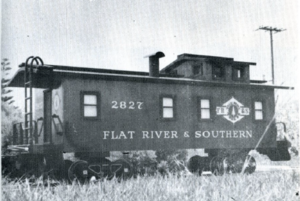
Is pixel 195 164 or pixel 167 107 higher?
pixel 167 107

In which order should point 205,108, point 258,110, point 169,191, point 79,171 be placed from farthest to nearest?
point 258,110
point 205,108
point 79,171
point 169,191

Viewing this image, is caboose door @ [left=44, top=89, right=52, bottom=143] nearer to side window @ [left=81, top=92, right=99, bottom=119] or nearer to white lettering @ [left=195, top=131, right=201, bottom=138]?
side window @ [left=81, top=92, right=99, bottom=119]

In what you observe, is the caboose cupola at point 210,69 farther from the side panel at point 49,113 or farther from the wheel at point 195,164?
the side panel at point 49,113

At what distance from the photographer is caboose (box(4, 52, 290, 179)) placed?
9852 mm

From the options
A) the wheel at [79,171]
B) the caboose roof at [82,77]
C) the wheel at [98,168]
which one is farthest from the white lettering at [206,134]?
the wheel at [79,171]

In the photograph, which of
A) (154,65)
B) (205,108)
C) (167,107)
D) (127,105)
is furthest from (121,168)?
(205,108)

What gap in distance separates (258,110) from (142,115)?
3.75 m

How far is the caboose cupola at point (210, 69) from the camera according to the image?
11867mm

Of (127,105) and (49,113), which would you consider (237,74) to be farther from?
(49,113)

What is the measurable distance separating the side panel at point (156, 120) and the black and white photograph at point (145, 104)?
0.03m

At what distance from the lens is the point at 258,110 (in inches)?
493

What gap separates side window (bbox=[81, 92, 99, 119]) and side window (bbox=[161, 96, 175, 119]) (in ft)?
6.16

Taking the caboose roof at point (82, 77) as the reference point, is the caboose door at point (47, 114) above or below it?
below

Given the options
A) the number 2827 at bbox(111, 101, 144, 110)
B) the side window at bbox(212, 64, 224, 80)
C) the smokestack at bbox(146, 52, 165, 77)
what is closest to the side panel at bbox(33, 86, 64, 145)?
the number 2827 at bbox(111, 101, 144, 110)
